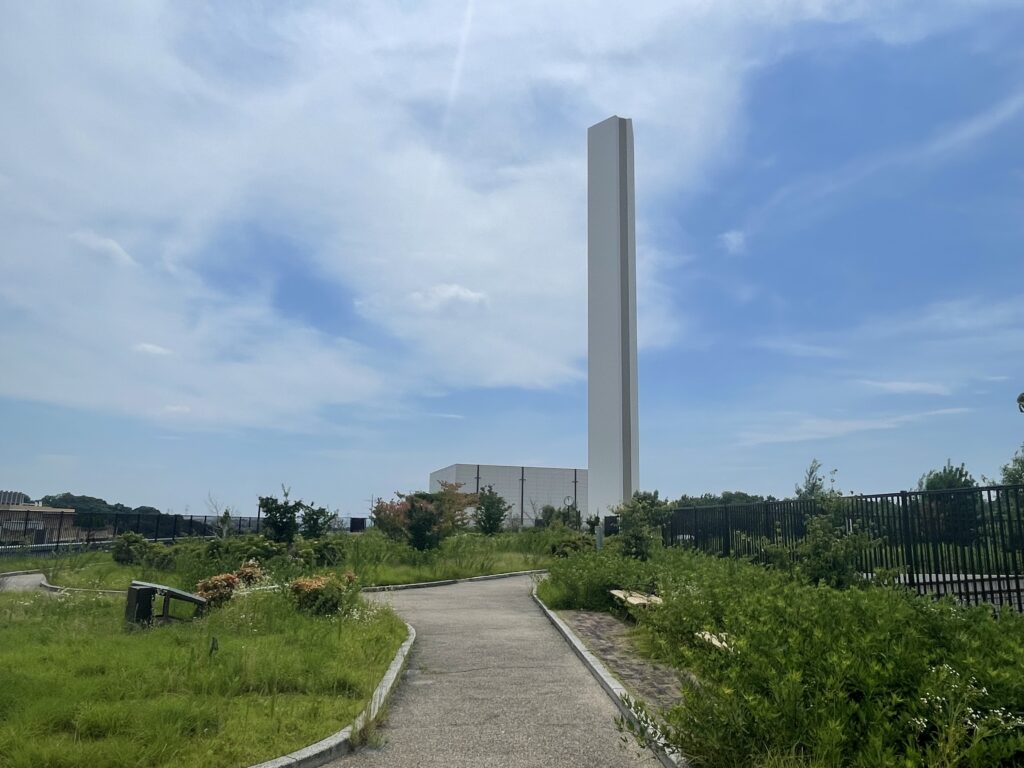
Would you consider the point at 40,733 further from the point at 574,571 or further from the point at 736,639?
the point at 574,571

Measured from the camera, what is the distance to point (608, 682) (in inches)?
320

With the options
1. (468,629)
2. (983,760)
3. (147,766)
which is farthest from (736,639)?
(468,629)

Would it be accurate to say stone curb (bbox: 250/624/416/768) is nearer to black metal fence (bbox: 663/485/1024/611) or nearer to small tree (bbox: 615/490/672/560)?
black metal fence (bbox: 663/485/1024/611)

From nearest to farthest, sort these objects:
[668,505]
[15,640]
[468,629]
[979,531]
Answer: [15,640], [979,531], [468,629], [668,505]

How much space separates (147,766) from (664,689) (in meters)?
5.01

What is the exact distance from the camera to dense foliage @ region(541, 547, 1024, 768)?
14.6ft

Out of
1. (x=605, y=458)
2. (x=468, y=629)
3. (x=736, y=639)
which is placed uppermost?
(x=605, y=458)

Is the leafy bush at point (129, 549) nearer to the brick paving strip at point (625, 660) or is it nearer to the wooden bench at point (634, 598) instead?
the brick paving strip at point (625, 660)

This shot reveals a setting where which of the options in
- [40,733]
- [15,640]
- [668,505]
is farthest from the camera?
[668,505]

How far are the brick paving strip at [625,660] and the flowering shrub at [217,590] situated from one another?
5560 mm

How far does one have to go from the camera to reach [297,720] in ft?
21.1

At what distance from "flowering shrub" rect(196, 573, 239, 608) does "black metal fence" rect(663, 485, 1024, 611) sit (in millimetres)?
9388

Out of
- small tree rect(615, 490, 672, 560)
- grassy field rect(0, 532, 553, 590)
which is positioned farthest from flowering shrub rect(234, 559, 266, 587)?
small tree rect(615, 490, 672, 560)

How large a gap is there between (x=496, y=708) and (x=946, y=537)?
865 centimetres
